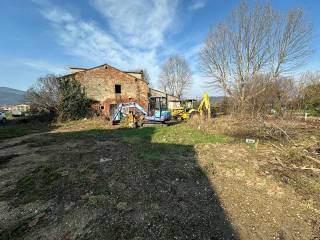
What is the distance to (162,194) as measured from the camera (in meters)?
4.02

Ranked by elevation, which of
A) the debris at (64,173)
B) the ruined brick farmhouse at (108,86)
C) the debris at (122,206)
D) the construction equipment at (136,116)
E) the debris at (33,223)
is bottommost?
the debris at (33,223)

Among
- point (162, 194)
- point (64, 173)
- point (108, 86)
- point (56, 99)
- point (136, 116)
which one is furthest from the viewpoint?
point (108, 86)

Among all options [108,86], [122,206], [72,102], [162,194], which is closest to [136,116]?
[72,102]

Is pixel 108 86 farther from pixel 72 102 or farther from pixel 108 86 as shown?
pixel 72 102

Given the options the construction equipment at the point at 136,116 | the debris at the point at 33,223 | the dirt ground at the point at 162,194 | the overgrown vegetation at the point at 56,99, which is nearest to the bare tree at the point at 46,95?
the overgrown vegetation at the point at 56,99

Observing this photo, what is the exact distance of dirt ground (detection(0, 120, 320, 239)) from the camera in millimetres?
2959

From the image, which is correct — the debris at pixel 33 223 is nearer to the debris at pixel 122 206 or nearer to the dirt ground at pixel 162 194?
the dirt ground at pixel 162 194

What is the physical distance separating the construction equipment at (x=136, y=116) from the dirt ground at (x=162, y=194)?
6.39 metres

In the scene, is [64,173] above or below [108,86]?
below

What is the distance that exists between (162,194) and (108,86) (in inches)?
688

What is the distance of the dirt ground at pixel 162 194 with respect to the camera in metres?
2.96

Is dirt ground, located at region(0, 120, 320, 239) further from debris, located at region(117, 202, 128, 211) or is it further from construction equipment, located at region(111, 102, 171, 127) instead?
construction equipment, located at region(111, 102, 171, 127)

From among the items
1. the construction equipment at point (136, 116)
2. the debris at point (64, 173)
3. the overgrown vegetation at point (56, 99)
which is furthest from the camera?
the overgrown vegetation at point (56, 99)

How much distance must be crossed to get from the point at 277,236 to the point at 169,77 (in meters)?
39.2
